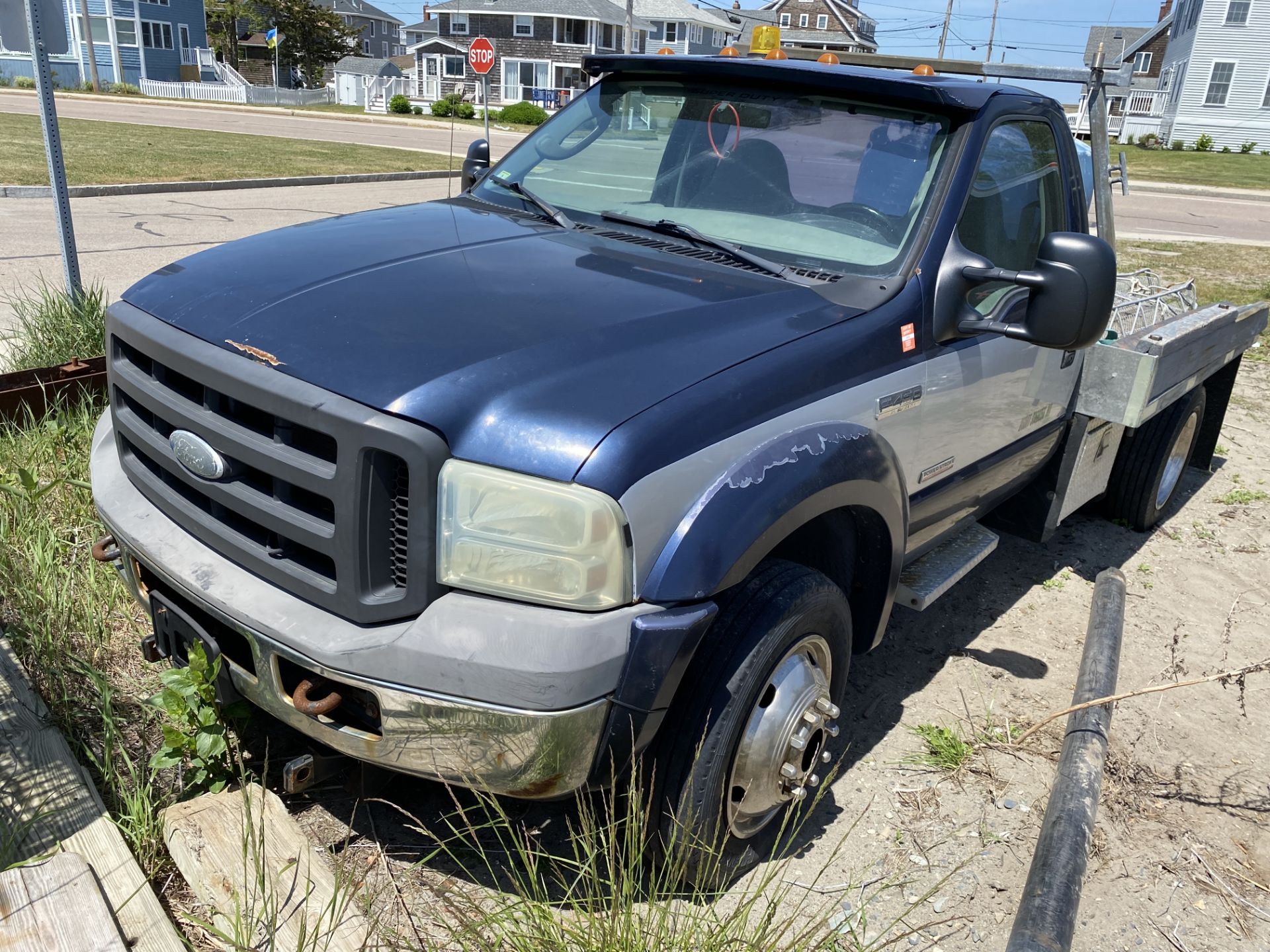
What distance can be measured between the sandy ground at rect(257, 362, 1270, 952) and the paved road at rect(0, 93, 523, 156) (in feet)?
67.6

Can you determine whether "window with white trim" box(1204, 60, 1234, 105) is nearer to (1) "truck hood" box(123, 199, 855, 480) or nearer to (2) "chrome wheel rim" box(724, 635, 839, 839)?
(1) "truck hood" box(123, 199, 855, 480)

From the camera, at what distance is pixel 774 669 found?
253 cm

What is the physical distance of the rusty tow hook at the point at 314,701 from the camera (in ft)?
7.30

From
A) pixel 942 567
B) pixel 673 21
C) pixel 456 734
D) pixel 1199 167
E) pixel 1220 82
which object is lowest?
pixel 1199 167

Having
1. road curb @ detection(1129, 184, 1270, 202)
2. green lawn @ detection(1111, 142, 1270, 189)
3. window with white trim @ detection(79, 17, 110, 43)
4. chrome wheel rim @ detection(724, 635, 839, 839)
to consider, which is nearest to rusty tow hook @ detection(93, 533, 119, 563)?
chrome wheel rim @ detection(724, 635, 839, 839)

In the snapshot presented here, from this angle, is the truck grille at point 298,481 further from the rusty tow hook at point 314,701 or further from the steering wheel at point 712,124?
the steering wheel at point 712,124

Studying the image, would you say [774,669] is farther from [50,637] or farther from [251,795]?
[50,637]

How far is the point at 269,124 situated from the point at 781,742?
106ft

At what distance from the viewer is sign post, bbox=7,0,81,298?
5121 mm

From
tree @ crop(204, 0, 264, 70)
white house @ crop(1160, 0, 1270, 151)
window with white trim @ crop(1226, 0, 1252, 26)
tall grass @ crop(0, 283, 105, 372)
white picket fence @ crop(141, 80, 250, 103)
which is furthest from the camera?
tree @ crop(204, 0, 264, 70)

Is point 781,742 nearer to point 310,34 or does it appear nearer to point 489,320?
point 489,320

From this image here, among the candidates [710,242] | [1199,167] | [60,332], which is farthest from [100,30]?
[710,242]

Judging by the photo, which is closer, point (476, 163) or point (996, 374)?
point (996, 374)

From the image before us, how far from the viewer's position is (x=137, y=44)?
163 ft
